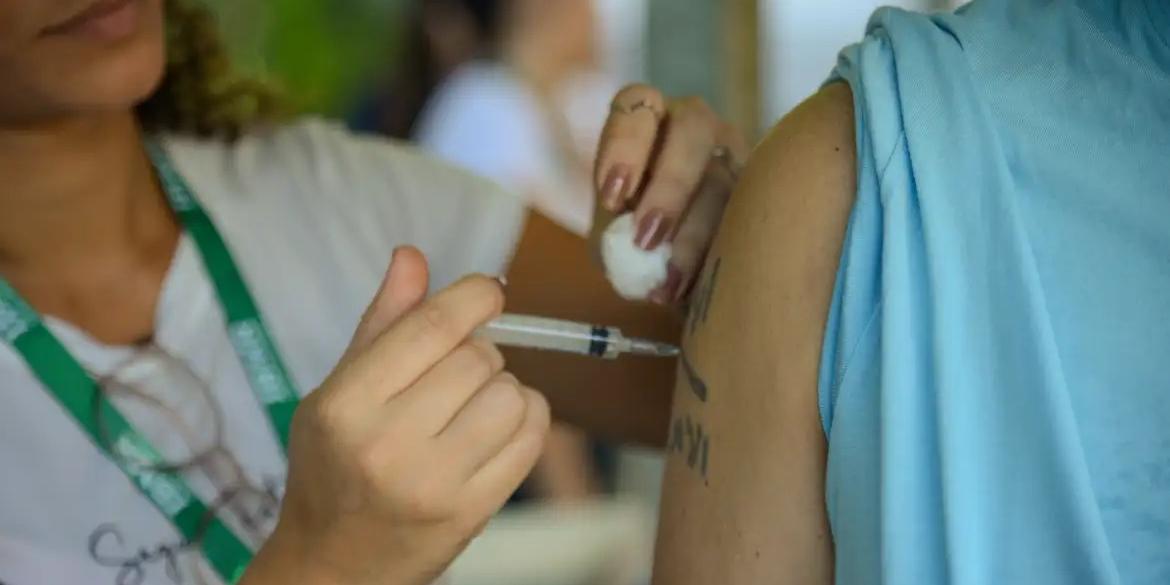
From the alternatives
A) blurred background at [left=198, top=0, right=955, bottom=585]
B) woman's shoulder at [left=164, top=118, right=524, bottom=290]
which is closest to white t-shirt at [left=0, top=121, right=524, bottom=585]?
woman's shoulder at [left=164, top=118, right=524, bottom=290]

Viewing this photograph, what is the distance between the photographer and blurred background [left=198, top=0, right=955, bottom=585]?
2799 millimetres

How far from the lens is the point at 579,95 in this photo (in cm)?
321

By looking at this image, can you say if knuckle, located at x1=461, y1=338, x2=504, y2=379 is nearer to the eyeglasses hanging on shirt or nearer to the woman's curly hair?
the eyeglasses hanging on shirt

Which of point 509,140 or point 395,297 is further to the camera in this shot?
point 509,140

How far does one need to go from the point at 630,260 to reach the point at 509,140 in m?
2.18

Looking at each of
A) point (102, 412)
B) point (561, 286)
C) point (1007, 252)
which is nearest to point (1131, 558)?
point (1007, 252)

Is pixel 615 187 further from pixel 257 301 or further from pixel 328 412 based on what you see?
pixel 257 301

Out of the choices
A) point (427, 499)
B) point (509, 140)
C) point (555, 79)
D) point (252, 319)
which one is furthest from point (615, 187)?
point (555, 79)

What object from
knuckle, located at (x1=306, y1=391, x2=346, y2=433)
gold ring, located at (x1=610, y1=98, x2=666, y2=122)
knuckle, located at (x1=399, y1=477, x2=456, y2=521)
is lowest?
knuckle, located at (x1=399, y1=477, x2=456, y2=521)

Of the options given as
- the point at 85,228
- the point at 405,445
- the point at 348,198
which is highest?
the point at 85,228

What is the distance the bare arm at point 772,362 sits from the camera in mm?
696

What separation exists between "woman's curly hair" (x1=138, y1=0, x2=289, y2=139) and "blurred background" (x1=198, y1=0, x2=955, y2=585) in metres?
1.42

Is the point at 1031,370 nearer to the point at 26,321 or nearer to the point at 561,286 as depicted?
the point at 561,286

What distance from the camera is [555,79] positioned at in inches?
125
